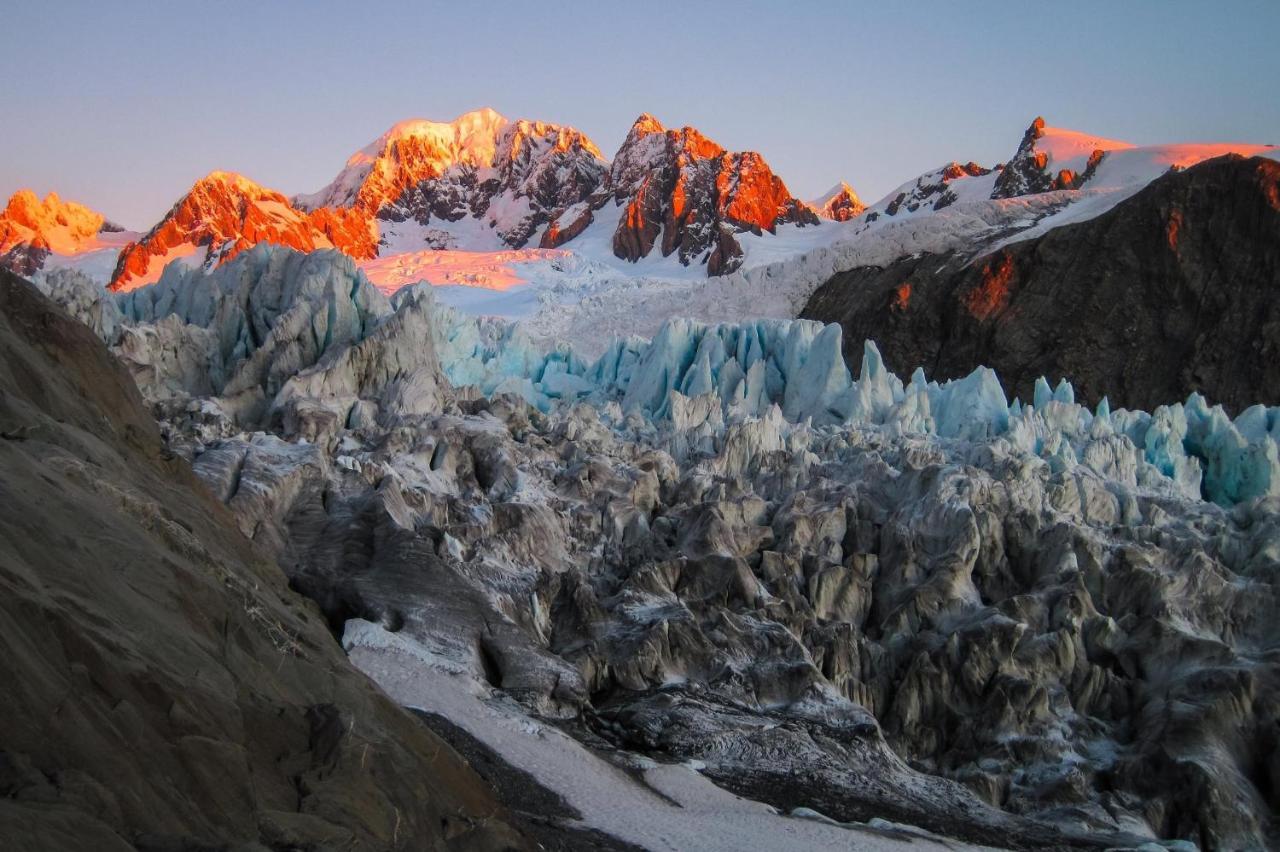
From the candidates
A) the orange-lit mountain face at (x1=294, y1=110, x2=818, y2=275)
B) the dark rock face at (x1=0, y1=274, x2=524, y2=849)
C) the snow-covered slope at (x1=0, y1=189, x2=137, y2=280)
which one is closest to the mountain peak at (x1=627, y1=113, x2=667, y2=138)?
the orange-lit mountain face at (x1=294, y1=110, x2=818, y2=275)

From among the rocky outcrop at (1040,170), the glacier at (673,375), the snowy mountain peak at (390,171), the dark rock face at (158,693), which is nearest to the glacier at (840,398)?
the glacier at (673,375)

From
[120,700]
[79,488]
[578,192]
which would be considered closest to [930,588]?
[79,488]

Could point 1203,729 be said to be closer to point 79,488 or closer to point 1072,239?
point 79,488

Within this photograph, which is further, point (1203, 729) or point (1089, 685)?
point (1089, 685)

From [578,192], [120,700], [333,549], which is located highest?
[578,192]

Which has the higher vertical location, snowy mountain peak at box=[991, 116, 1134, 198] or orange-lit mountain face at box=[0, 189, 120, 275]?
snowy mountain peak at box=[991, 116, 1134, 198]

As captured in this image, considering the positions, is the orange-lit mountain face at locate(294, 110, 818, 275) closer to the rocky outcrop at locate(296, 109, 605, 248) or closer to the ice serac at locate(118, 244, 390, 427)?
the rocky outcrop at locate(296, 109, 605, 248)

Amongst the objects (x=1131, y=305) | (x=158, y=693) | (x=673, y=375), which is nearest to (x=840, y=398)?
(x=673, y=375)
